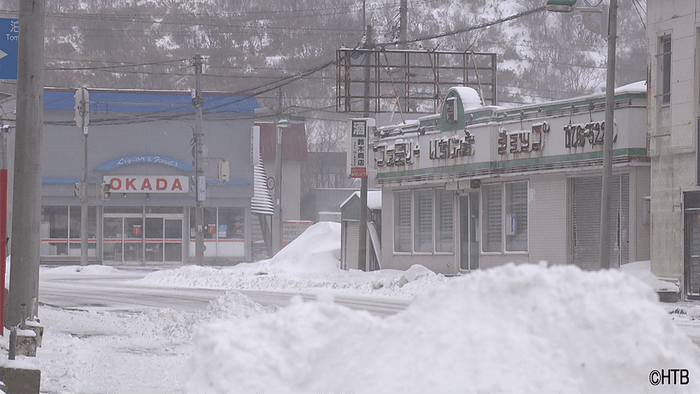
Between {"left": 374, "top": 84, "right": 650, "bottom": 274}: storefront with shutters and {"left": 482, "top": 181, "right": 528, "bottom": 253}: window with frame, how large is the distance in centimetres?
3

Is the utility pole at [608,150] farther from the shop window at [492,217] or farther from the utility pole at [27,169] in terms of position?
the utility pole at [27,169]

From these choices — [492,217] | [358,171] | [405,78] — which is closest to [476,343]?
[492,217]

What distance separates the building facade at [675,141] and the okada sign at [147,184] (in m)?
30.4

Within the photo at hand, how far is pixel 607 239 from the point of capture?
64.9ft

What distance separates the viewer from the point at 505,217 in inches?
1050

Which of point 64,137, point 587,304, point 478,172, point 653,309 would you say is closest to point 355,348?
point 587,304

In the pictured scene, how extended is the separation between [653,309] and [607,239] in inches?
576

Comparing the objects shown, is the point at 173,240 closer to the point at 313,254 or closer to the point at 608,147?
the point at 313,254

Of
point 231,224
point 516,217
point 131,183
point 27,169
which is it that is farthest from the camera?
point 231,224

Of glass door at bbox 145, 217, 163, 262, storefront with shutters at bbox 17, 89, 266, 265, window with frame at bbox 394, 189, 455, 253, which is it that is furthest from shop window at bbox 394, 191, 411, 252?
glass door at bbox 145, 217, 163, 262

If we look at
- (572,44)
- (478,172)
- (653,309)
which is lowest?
(653,309)

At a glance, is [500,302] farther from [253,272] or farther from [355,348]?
[253,272]

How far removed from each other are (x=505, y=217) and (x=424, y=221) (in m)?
4.00

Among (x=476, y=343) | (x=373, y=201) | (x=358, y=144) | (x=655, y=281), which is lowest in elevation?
(x=655, y=281)
